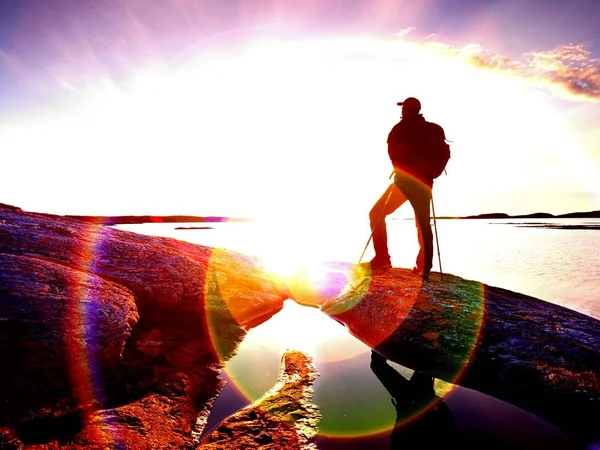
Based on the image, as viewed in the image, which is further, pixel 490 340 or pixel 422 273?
pixel 422 273

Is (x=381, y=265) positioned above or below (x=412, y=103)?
below

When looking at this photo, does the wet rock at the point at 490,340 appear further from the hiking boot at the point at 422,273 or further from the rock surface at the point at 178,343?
the hiking boot at the point at 422,273

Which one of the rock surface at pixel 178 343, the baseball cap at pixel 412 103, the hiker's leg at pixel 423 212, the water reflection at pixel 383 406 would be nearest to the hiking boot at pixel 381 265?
the rock surface at pixel 178 343

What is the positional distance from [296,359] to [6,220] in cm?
691

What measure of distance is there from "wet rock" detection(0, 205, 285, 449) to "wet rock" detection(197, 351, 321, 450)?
0.43 m

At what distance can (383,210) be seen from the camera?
936cm

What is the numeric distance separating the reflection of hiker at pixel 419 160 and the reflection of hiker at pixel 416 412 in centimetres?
389

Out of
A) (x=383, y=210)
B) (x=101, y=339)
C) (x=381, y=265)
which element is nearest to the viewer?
(x=101, y=339)

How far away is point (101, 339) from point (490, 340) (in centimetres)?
646

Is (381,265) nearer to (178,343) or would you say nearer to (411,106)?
(411,106)

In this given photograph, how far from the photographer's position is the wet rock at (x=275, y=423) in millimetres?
3807

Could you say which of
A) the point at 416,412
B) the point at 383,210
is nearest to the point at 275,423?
the point at 416,412

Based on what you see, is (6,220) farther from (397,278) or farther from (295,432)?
(397,278)

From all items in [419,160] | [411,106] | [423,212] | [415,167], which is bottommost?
[423,212]
